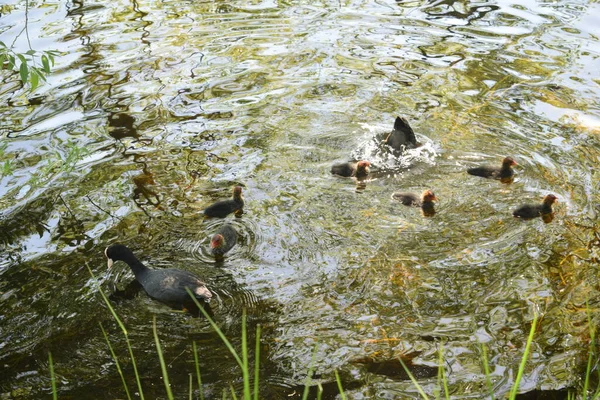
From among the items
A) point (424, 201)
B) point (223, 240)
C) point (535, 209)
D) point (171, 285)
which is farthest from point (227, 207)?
point (535, 209)

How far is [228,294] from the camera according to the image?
17.8ft

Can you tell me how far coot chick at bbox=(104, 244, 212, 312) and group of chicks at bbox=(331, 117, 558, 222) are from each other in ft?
6.68

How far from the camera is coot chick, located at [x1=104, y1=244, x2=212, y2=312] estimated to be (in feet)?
17.5

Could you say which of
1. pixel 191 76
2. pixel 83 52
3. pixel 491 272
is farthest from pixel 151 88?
pixel 491 272

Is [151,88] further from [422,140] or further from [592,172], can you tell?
[592,172]

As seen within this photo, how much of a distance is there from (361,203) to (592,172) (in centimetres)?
216

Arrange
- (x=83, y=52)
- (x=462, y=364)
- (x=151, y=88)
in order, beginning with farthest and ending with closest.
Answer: (x=83, y=52)
(x=151, y=88)
(x=462, y=364)

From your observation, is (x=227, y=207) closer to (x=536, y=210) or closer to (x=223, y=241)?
(x=223, y=241)

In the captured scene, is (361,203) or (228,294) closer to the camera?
(228,294)

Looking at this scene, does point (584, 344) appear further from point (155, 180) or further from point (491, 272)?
point (155, 180)

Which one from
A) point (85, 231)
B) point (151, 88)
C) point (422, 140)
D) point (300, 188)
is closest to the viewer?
point (85, 231)

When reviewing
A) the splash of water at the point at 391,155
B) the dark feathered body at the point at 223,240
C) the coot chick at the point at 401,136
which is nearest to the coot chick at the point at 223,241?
the dark feathered body at the point at 223,240

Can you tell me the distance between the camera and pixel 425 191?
6.39m

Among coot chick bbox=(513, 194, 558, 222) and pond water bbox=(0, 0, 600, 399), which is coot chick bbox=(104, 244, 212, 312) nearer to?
pond water bbox=(0, 0, 600, 399)
